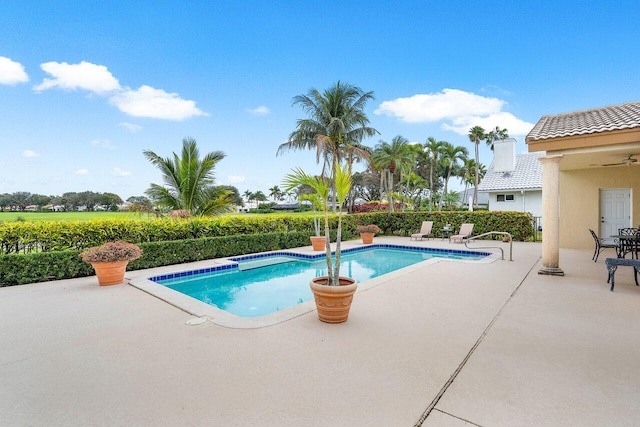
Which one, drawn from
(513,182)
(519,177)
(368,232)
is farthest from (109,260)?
(519,177)

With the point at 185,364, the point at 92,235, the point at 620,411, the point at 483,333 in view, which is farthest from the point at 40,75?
the point at 620,411

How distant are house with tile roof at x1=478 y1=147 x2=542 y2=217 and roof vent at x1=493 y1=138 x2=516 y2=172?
0.15 m

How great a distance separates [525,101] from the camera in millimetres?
18188

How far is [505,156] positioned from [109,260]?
25407 millimetres

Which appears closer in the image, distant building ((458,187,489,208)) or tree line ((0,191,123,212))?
tree line ((0,191,123,212))

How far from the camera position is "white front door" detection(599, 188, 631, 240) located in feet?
36.5

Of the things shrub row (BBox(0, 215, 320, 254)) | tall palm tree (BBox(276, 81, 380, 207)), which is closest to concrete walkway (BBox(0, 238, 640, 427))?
shrub row (BBox(0, 215, 320, 254))

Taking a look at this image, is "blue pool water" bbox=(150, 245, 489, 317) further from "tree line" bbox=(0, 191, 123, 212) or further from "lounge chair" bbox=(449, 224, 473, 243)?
"tree line" bbox=(0, 191, 123, 212)

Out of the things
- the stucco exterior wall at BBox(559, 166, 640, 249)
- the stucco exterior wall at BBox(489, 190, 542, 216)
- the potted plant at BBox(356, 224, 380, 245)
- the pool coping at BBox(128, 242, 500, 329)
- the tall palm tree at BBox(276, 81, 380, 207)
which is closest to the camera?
the pool coping at BBox(128, 242, 500, 329)

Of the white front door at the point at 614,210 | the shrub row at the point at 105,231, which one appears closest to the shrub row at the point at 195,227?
the shrub row at the point at 105,231

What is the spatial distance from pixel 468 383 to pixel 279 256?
9500 mm

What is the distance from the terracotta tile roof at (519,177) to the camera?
21.4 m

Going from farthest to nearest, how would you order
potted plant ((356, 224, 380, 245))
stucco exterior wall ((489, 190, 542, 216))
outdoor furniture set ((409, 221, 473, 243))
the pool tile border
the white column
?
1. stucco exterior wall ((489, 190, 542, 216))
2. potted plant ((356, 224, 380, 245))
3. outdoor furniture set ((409, 221, 473, 243))
4. the pool tile border
5. the white column

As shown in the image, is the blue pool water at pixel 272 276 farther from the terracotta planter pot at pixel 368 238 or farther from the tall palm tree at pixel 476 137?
the tall palm tree at pixel 476 137
